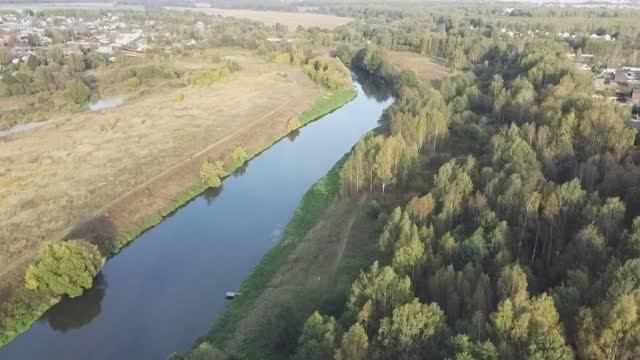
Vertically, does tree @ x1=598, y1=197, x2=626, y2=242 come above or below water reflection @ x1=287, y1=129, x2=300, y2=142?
above

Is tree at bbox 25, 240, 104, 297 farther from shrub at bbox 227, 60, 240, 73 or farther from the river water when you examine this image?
shrub at bbox 227, 60, 240, 73

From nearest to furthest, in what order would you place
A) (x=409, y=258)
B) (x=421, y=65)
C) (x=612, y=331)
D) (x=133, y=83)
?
1. (x=612, y=331)
2. (x=409, y=258)
3. (x=133, y=83)
4. (x=421, y=65)

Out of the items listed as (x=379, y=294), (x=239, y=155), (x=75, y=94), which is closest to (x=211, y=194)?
(x=239, y=155)

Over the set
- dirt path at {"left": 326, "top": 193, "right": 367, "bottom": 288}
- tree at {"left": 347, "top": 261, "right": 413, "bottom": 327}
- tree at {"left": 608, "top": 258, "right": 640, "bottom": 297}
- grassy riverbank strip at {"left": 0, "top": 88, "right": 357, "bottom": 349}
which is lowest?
grassy riverbank strip at {"left": 0, "top": 88, "right": 357, "bottom": 349}

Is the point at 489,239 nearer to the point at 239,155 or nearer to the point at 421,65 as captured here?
the point at 239,155

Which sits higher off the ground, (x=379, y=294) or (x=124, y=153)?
(x=379, y=294)

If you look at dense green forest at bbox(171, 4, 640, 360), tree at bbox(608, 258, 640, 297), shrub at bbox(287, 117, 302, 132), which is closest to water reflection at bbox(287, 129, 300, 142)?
shrub at bbox(287, 117, 302, 132)

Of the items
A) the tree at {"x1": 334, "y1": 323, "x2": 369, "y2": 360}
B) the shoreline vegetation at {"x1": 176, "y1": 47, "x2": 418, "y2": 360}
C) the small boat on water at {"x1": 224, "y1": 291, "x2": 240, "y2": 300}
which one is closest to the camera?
the tree at {"x1": 334, "y1": 323, "x2": 369, "y2": 360}
